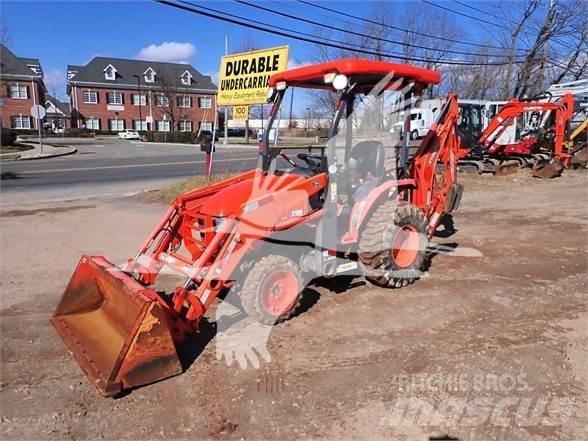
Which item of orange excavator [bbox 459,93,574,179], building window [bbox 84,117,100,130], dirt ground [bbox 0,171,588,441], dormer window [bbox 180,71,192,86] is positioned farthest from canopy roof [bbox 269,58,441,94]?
building window [bbox 84,117,100,130]

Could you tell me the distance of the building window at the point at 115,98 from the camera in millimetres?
62656

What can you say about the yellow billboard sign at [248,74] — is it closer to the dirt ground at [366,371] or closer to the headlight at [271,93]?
the headlight at [271,93]

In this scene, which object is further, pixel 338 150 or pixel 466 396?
pixel 338 150

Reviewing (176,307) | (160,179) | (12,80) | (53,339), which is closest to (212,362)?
(176,307)

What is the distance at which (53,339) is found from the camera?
4.02m

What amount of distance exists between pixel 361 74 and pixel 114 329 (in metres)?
3.11

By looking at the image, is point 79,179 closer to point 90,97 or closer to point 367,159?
point 367,159

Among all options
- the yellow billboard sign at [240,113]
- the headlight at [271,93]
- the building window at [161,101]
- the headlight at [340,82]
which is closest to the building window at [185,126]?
the building window at [161,101]

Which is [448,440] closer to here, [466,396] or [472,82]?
[466,396]

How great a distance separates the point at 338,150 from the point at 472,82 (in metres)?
31.2

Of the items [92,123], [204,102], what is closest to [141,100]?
[92,123]

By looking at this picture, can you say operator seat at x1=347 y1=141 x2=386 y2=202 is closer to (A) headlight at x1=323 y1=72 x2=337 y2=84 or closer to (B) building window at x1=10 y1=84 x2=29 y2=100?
(A) headlight at x1=323 y1=72 x2=337 y2=84

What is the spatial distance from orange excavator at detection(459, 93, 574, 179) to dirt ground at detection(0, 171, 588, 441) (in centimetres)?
1026

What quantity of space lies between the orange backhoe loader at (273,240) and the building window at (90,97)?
63.9 meters
